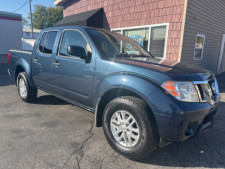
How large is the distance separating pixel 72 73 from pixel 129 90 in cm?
123

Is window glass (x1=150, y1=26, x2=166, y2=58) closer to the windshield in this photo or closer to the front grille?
the windshield

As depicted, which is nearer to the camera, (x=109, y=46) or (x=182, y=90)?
(x=182, y=90)

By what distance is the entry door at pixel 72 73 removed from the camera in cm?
279

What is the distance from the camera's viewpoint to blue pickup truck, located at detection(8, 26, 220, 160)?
197cm

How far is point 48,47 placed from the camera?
3662mm

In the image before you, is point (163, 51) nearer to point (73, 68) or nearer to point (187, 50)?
point (187, 50)

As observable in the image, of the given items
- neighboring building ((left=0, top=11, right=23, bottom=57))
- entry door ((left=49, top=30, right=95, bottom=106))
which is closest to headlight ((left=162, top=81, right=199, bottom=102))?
entry door ((left=49, top=30, right=95, bottom=106))

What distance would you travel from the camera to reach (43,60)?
3.67 meters

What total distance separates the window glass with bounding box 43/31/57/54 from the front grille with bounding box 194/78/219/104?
2.86 m

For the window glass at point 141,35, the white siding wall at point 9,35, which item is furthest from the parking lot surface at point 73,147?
the white siding wall at point 9,35

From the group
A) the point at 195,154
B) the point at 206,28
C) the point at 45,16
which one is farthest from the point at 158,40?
the point at 45,16

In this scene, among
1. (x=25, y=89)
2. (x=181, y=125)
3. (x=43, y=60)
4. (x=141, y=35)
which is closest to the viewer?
(x=181, y=125)

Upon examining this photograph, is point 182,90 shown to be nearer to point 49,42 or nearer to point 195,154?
point 195,154

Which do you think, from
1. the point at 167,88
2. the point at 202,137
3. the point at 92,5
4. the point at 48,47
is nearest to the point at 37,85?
the point at 48,47
